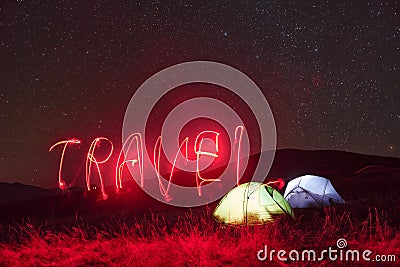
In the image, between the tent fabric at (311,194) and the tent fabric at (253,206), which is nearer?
the tent fabric at (253,206)

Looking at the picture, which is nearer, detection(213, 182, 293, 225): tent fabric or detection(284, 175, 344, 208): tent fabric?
detection(213, 182, 293, 225): tent fabric

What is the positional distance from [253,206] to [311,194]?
6694 mm

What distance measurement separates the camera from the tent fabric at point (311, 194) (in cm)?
2191

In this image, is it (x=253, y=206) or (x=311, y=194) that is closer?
(x=253, y=206)

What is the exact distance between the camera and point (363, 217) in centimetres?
1670

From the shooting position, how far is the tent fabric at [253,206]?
1617 centimetres

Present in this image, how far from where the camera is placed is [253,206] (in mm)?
16297

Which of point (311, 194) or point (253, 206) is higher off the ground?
point (311, 194)

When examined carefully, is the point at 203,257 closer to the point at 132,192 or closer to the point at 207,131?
the point at 207,131

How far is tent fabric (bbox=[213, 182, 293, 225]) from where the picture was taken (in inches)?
637

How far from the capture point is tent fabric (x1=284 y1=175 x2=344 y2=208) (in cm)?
2191

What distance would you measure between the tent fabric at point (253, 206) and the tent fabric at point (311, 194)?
528 cm

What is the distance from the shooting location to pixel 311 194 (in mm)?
22094

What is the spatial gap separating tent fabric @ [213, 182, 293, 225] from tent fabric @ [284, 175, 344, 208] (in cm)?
528
